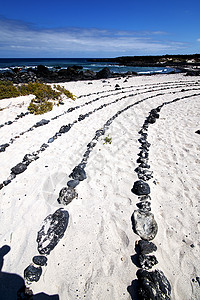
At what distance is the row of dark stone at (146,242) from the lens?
87.5 inches

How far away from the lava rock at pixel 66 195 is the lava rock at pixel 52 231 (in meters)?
0.29

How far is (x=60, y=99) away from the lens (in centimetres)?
1278

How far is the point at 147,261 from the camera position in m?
2.59

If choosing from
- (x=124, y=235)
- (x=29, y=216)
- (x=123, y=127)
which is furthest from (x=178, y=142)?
(x=29, y=216)

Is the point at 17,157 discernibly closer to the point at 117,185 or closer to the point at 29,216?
the point at 29,216

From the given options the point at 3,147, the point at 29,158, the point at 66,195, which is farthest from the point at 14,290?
the point at 3,147

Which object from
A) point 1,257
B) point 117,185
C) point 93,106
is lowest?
point 1,257

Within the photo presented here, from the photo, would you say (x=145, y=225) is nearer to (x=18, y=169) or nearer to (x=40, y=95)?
(x=18, y=169)

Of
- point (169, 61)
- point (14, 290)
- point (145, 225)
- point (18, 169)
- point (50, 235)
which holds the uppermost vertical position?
point (169, 61)

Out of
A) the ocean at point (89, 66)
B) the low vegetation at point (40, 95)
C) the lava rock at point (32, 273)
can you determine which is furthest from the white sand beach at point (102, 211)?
the ocean at point (89, 66)

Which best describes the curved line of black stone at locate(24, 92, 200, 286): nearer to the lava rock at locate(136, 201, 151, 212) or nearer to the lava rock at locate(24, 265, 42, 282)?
the lava rock at locate(24, 265, 42, 282)

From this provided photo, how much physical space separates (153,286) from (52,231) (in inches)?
73.3

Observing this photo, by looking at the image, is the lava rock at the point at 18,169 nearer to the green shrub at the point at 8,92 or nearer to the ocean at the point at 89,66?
the green shrub at the point at 8,92

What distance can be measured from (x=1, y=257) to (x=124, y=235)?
2166mm
